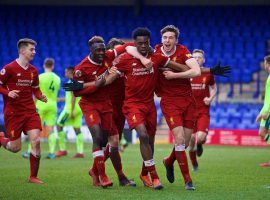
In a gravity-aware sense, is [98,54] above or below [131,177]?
above

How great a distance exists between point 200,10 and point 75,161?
16872mm

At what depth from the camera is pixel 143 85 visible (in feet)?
38.8

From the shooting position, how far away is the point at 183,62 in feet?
39.4

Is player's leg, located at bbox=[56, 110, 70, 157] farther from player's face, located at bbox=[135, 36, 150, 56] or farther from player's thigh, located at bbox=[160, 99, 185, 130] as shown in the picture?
player's face, located at bbox=[135, 36, 150, 56]

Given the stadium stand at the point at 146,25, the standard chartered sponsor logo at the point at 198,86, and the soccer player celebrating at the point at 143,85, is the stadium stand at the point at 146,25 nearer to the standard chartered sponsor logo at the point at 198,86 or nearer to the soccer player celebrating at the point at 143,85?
the standard chartered sponsor logo at the point at 198,86

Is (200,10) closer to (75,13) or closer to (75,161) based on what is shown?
(75,13)

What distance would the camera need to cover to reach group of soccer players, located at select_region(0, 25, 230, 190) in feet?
38.4

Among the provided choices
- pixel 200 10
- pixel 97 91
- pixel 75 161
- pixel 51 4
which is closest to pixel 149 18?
pixel 200 10

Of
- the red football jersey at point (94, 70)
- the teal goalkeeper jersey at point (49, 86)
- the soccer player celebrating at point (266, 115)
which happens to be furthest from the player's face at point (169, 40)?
the teal goalkeeper jersey at point (49, 86)

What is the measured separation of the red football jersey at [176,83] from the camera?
1199 centimetres

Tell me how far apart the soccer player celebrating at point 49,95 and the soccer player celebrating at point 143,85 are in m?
8.36

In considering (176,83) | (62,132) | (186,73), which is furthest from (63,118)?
(186,73)

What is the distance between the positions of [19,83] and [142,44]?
249 centimetres

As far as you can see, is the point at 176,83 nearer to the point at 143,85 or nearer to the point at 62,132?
the point at 143,85
